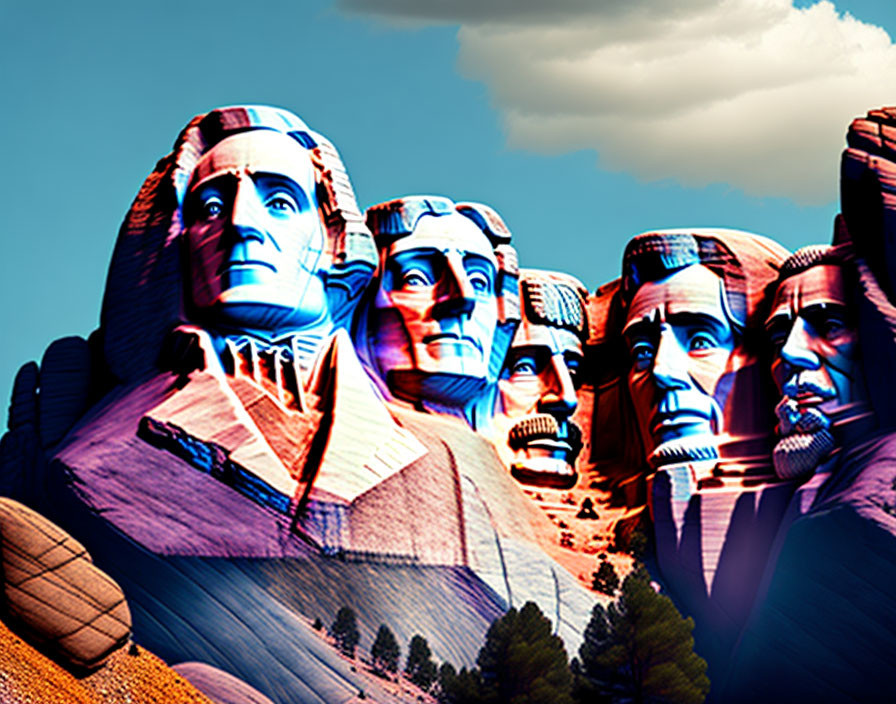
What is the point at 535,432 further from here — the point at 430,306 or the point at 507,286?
the point at 430,306

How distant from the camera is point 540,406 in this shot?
74.7 ft

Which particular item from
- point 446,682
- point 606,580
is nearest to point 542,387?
point 606,580

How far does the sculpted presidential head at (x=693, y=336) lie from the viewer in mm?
21547

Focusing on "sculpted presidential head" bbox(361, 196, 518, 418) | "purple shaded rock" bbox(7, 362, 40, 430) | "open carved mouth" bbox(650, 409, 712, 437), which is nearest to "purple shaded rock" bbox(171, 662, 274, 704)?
"purple shaded rock" bbox(7, 362, 40, 430)

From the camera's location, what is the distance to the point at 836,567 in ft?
58.5

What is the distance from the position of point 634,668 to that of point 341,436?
472 centimetres

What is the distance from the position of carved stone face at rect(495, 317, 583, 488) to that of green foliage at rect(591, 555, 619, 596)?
2.28m

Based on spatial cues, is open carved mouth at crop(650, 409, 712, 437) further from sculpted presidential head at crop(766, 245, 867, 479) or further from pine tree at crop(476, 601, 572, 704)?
pine tree at crop(476, 601, 572, 704)

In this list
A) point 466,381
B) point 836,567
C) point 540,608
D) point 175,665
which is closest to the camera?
point 175,665

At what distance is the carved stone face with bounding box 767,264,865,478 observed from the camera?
779 inches

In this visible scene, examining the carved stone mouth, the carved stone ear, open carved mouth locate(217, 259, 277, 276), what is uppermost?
the carved stone ear

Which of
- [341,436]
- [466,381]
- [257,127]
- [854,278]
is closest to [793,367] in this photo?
[854,278]

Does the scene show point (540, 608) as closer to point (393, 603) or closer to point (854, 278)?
point (393, 603)

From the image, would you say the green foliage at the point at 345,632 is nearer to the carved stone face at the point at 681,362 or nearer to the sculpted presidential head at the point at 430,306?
the sculpted presidential head at the point at 430,306
